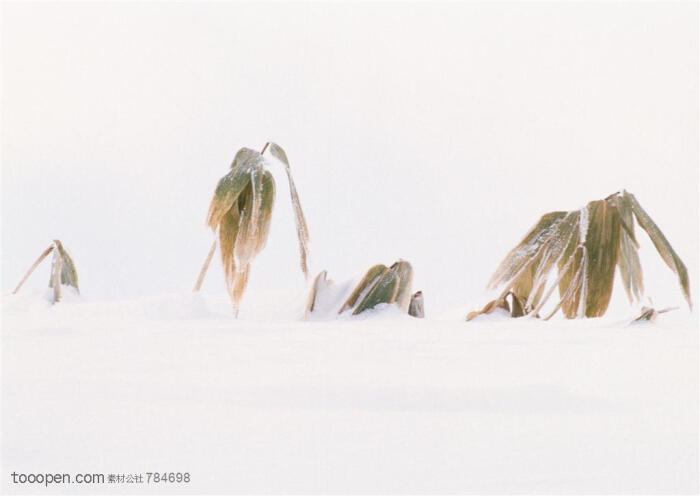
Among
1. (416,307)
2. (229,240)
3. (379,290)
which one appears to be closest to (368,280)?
(379,290)

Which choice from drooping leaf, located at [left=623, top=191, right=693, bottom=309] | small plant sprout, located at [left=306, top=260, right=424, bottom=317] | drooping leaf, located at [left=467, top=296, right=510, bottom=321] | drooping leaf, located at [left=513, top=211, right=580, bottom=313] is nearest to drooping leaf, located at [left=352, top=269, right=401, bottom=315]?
small plant sprout, located at [left=306, top=260, right=424, bottom=317]

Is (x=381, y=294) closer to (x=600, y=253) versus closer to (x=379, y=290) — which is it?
(x=379, y=290)

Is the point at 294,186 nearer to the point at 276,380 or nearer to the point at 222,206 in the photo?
the point at 222,206

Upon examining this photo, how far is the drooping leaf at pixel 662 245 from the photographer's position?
125cm

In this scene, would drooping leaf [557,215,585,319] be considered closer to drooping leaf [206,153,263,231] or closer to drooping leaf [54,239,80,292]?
drooping leaf [206,153,263,231]

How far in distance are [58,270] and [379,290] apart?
661 millimetres

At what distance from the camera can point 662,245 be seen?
1.28m

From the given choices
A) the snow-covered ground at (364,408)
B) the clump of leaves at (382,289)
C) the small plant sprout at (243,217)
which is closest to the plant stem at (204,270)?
the small plant sprout at (243,217)

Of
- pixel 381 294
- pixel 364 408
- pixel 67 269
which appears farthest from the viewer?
pixel 67 269

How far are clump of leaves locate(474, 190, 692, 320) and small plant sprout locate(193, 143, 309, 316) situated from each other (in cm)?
40

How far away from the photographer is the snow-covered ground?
0.52 meters

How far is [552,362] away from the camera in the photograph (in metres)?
0.77

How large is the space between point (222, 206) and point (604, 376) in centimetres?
75

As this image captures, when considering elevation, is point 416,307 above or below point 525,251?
below
